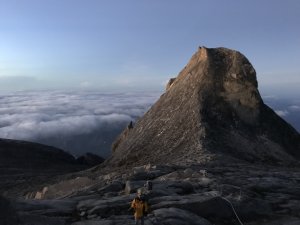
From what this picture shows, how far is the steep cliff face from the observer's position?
5316 cm

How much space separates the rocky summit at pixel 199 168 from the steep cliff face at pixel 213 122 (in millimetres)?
134

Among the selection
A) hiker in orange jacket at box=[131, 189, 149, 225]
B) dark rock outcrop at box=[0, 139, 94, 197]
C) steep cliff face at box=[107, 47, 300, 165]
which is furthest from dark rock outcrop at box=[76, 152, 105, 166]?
hiker in orange jacket at box=[131, 189, 149, 225]

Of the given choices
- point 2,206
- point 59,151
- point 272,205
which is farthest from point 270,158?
point 59,151

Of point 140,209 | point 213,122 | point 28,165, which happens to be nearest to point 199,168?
point 140,209

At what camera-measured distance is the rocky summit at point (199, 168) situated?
76.2 ft

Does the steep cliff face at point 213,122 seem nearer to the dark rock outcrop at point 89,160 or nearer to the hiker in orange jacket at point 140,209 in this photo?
the dark rock outcrop at point 89,160

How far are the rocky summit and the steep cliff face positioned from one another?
13 cm

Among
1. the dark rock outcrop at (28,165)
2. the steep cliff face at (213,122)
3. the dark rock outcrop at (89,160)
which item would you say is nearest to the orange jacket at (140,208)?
the steep cliff face at (213,122)

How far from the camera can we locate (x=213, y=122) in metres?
58.5

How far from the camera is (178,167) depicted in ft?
123

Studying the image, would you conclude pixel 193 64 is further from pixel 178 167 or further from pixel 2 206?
pixel 2 206

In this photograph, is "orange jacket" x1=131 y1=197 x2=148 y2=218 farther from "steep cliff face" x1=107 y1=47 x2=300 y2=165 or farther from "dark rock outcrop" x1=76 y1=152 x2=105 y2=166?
"dark rock outcrop" x1=76 y1=152 x2=105 y2=166

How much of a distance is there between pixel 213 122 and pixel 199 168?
22.0 meters

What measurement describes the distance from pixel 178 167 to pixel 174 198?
40.0ft
